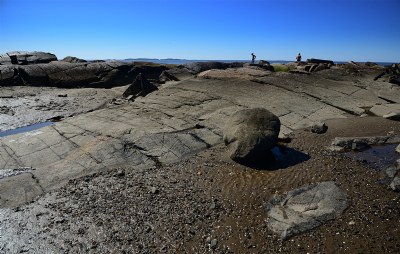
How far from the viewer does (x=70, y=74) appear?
1952 cm


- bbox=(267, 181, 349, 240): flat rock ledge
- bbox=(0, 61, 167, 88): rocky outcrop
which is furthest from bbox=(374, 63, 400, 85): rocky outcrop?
bbox=(0, 61, 167, 88): rocky outcrop

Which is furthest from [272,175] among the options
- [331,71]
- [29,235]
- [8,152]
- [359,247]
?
[331,71]

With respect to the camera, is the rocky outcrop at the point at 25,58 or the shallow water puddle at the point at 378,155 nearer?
the shallow water puddle at the point at 378,155

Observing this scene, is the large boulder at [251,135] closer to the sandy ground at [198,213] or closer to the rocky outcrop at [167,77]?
the sandy ground at [198,213]

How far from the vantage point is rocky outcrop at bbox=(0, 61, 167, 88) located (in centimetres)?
1792

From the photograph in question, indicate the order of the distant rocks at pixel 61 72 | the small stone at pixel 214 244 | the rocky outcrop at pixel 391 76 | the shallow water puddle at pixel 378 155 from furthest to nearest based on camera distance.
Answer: the distant rocks at pixel 61 72 < the rocky outcrop at pixel 391 76 < the shallow water puddle at pixel 378 155 < the small stone at pixel 214 244

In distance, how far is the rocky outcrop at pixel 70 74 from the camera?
58.8 feet

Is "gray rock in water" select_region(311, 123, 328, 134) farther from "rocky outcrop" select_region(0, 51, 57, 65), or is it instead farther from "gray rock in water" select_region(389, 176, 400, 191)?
"rocky outcrop" select_region(0, 51, 57, 65)

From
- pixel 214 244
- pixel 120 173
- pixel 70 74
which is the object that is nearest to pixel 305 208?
pixel 214 244

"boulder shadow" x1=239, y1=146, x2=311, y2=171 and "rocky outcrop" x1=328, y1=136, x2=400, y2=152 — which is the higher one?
"rocky outcrop" x1=328, y1=136, x2=400, y2=152

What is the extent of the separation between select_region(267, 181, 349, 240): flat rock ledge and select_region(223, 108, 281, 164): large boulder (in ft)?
5.03

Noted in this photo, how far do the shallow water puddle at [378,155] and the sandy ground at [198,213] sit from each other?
326 millimetres

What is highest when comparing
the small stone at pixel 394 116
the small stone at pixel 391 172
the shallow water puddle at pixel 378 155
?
the small stone at pixel 394 116

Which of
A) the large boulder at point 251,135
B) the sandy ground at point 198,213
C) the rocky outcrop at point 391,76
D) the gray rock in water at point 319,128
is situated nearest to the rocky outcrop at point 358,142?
the sandy ground at point 198,213
